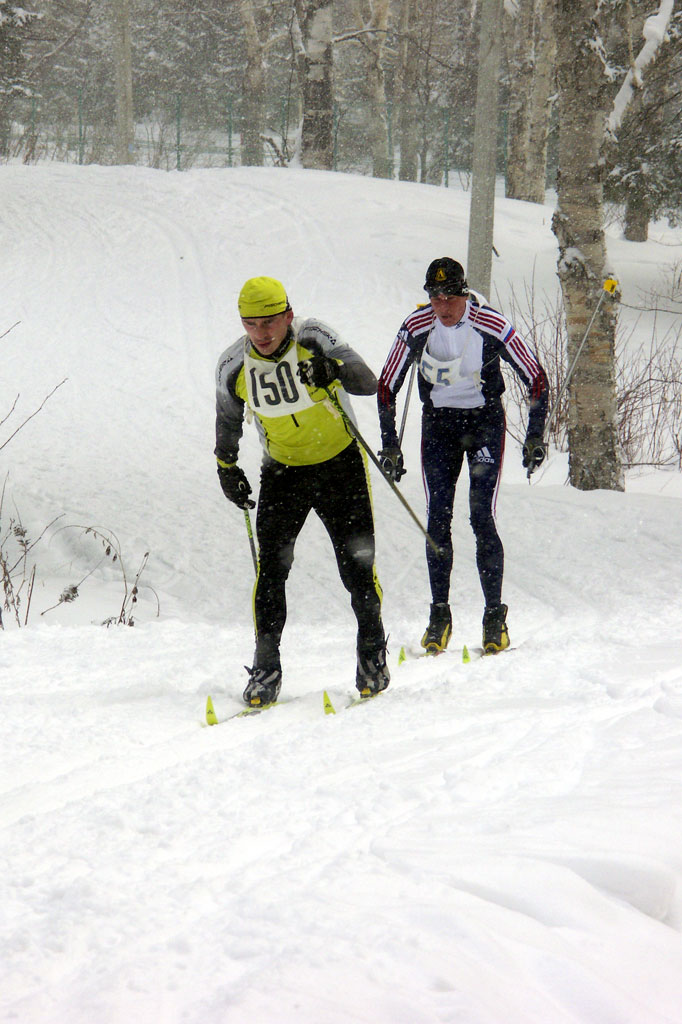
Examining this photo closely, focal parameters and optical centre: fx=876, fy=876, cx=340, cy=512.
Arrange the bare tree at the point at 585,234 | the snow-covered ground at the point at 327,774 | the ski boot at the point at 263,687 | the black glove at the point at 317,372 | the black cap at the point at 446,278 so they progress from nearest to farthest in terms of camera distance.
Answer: the snow-covered ground at the point at 327,774 < the black glove at the point at 317,372 < the ski boot at the point at 263,687 < the black cap at the point at 446,278 < the bare tree at the point at 585,234

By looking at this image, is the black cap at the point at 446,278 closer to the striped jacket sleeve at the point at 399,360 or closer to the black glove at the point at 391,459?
the striped jacket sleeve at the point at 399,360

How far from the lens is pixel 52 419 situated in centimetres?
996

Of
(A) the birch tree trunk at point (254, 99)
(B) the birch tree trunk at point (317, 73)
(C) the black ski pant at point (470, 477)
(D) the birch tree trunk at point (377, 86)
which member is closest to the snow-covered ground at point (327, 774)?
(C) the black ski pant at point (470, 477)

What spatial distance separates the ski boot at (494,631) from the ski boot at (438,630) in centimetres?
23

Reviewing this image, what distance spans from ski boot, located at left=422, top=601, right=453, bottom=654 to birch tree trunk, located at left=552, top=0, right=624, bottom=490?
11.2 feet

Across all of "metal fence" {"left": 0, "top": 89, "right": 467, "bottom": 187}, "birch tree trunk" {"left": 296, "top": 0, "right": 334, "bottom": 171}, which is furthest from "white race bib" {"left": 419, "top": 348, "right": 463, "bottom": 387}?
"metal fence" {"left": 0, "top": 89, "right": 467, "bottom": 187}

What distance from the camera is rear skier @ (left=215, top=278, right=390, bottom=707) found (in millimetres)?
3639

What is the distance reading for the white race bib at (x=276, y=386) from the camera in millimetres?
3678

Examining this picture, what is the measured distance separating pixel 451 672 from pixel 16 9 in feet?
73.5

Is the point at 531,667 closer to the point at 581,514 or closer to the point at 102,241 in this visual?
the point at 581,514

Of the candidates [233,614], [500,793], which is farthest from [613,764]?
[233,614]

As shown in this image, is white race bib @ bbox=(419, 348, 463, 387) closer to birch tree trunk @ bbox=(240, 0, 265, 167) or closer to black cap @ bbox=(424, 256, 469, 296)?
black cap @ bbox=(424, 256, 469, 296)

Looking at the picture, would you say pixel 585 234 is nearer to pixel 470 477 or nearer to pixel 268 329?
pixel 470 477

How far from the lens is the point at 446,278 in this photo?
4367 mm
